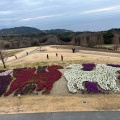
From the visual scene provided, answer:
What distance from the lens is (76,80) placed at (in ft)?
94.1

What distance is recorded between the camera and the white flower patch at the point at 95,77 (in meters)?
26.9

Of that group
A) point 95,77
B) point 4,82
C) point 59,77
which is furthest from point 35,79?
point 95,77

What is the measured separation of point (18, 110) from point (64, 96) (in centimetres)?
526

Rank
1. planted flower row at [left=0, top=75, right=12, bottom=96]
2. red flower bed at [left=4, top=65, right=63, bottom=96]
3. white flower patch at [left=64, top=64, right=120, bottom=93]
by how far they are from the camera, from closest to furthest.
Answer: white flower patch at [left=64, top=64, right=120, bottom=93], red flower bed at [left=4, top=65, right=63, bottom=96], planted flower row at [left=0, top=75, right=12, bottom=96]

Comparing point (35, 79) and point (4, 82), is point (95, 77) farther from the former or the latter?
point (4, 82)

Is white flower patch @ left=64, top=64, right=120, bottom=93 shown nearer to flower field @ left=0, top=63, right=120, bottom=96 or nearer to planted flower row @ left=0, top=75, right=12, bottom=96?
flower field @ left=0, top=63, right=120, bottom=96

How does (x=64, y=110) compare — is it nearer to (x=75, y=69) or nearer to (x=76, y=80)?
(x=76, y=80)

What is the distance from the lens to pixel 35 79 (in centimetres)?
3005

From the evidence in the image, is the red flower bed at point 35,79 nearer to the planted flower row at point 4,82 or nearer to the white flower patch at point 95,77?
the planted flower row at point 4,82

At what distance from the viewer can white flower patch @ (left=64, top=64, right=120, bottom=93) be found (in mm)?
26922

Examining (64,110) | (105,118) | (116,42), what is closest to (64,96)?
(64,110)

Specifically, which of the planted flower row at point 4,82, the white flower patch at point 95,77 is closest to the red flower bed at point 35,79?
the planted flower row at point 4,82

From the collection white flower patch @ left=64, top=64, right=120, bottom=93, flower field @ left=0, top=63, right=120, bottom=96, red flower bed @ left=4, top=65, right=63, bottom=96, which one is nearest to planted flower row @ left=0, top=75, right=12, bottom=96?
flower field @ left=0, top=63, right=120, bottom=96

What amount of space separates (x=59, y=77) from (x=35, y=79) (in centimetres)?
304
